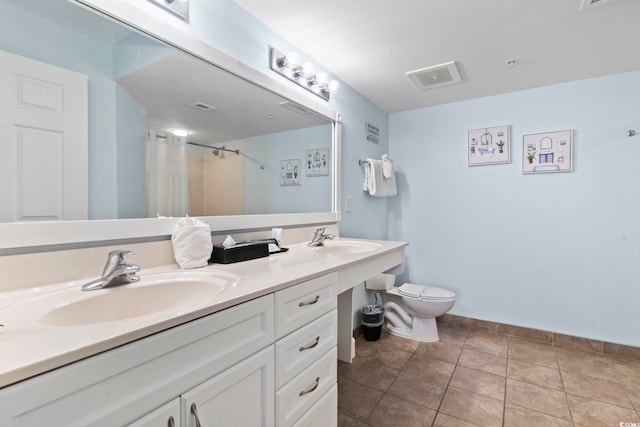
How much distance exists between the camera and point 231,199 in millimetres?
1482

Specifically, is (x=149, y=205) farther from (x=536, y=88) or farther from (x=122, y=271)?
(x=536, y=88)

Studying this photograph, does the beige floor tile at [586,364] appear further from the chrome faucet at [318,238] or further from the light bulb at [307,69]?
the light bulb at [307,69]

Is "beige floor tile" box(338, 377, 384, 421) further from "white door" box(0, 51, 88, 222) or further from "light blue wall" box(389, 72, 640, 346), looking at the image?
"white door" box(0, 51, 88, 222)

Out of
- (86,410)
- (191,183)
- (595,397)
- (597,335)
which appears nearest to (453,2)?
(191,183)

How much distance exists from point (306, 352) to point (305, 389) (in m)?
0.13

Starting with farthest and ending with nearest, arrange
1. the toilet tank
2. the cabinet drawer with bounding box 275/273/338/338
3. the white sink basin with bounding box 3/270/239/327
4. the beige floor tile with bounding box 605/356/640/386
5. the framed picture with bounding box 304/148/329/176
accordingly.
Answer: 1. the toilet tank
2. the framed picture with bounding box 304/148/329/176
3. the beige floor tile with bounding box 605/356/640/386
4. the cabinet drawer with bounding box 275/273/338/338
5. the white sink basin with bounding box 3/270/239/327

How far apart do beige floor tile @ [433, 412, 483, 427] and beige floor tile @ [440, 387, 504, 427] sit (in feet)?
0.08

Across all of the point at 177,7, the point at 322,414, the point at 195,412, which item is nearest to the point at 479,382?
the point at 322,414

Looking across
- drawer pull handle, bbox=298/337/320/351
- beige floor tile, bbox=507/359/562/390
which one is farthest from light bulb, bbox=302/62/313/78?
beige floor tile, bbox=507/359/562/390

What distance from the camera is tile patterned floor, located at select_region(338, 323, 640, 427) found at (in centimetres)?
155

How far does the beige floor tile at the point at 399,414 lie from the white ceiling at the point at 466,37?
207 centimetres

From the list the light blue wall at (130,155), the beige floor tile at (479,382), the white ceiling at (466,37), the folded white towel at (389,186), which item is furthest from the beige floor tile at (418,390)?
the white ceiling at (466,37)

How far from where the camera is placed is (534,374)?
6.43 ft

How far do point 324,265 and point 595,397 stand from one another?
5.98ft
